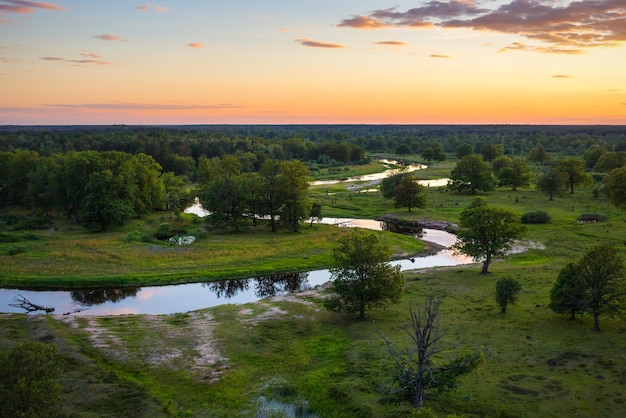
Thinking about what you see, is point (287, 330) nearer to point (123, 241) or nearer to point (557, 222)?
point (123, 241)

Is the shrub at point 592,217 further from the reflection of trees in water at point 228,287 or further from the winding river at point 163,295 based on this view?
the reflection of trees in water at point 228,287

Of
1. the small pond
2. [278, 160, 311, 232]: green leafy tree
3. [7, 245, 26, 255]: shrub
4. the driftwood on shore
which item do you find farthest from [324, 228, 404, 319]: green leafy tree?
[7, 245, 26, 255]: shrub

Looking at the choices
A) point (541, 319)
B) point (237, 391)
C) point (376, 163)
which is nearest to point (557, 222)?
point (541, 319)

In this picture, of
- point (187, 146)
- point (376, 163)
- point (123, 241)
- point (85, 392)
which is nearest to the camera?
point (85, 392)

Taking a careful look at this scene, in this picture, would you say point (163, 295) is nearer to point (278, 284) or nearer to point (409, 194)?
point (278, 284)

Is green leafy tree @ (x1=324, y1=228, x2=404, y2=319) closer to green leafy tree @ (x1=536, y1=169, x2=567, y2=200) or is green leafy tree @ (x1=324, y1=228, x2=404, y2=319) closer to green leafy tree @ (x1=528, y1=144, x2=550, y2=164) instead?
green leafy tree @ (x1=536, y1=169, x2=567, y2=200)
